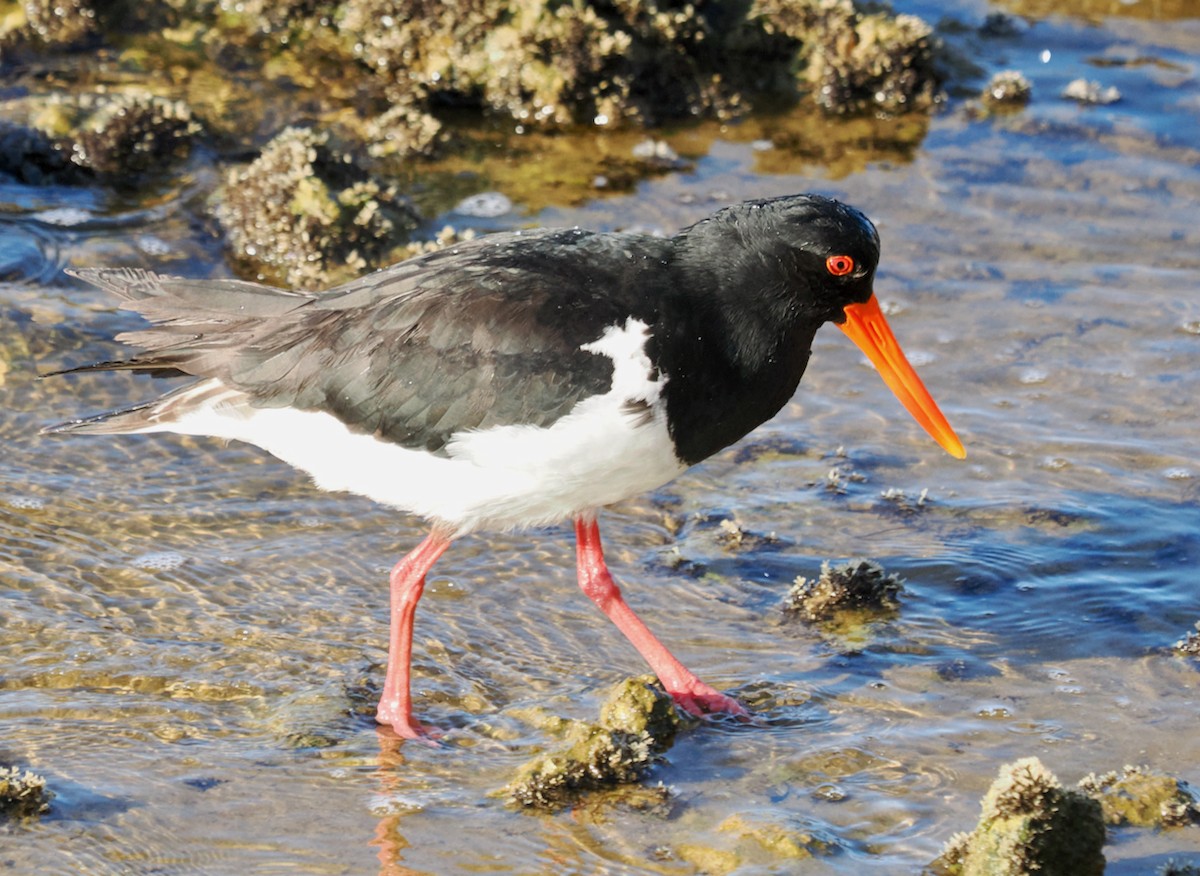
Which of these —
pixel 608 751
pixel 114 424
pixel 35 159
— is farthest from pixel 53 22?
pixel 608 751

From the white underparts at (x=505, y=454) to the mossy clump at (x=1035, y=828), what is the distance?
5.28 ft

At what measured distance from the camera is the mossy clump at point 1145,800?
4719mm

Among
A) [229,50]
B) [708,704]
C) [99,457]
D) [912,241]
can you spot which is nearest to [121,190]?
[229,50]

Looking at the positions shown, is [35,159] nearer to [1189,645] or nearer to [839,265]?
[839,265]

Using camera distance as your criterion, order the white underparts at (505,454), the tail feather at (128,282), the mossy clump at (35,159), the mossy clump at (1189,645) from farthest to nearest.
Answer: the mossy clump at (35,159)
the tail feather at (128,282)
the mossy clump at (1189,645)
the white underparts at (505,454)

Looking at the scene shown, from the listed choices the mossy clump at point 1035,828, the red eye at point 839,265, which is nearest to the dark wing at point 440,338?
the red eye at point 839,265

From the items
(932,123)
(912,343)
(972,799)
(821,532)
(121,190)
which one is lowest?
(972,799)

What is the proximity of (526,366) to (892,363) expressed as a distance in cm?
154

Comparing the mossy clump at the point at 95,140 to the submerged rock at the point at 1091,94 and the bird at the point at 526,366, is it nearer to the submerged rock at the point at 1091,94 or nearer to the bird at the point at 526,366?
the bird at the point at 526,366

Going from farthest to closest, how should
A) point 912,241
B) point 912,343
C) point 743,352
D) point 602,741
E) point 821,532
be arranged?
point 912,241
point 912,343
point 821,532
point 743,352
point 602,741

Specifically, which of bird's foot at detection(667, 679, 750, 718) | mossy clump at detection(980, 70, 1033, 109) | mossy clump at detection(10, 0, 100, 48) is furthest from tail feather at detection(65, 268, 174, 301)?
mossy clump at detection(980, 70, 1033, 109)

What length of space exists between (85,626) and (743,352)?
2.77m

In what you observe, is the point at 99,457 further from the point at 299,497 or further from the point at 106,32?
the point at 106,32

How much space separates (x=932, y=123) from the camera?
33.6 feet
